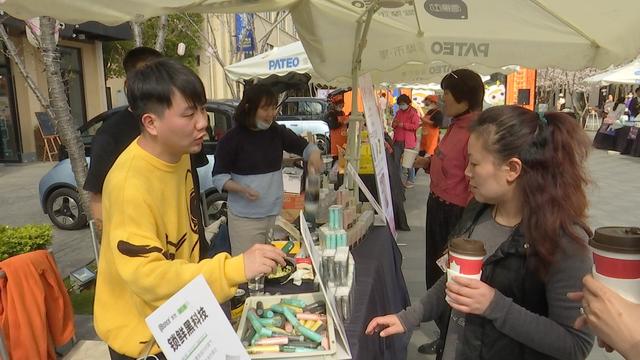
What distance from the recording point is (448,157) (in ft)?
11.2

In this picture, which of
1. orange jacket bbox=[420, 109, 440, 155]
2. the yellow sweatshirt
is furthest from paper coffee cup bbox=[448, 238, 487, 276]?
orange jacket bbox=[420, 109, 440, 155]

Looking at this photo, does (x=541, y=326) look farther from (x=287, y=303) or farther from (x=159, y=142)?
(x=159, y=142)

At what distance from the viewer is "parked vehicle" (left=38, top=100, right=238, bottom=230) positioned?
698cm

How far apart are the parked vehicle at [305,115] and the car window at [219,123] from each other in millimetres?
6047

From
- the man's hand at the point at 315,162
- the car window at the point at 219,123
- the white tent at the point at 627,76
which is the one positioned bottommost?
the man's hand at the point at 315,162

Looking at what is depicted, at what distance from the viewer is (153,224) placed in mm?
1455

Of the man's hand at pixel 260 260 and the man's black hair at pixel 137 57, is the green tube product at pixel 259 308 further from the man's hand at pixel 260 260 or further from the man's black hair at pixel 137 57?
the man's black hair at pixel 137 57

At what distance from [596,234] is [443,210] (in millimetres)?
2471

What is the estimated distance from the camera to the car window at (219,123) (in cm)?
745

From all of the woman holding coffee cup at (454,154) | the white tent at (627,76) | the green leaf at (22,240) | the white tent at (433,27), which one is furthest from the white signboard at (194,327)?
the white tent at (627,76)

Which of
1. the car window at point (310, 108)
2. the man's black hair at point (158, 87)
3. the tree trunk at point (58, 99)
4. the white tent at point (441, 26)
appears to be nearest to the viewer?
Answer: the man's black hair at point (158, 87)

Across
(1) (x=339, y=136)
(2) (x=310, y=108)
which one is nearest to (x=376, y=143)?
(1) (x=339, y=136)

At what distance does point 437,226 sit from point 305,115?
1112 cm

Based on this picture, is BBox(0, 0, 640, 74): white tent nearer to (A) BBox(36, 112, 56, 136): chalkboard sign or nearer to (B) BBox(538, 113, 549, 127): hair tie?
(B) BBox(538, 113, 549, 127): hair tie
